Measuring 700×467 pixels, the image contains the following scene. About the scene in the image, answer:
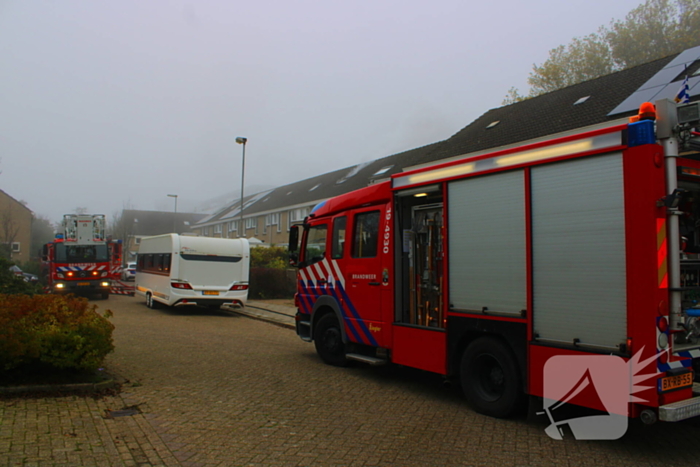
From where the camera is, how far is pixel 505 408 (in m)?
5.29

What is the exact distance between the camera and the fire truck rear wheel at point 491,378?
519cm

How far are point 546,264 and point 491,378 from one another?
4.82 ft

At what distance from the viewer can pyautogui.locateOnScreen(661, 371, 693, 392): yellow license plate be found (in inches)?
165

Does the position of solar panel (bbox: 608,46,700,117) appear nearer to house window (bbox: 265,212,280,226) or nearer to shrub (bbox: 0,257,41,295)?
shrub (bbox: 0,257,41,295)

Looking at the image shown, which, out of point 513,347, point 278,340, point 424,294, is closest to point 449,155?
point 278,340

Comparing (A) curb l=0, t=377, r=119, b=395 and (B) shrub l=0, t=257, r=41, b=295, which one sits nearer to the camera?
(A) curb l=0, t=377, r=119, b=395

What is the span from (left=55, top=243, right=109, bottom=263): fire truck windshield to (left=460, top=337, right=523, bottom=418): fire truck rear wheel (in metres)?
19.9

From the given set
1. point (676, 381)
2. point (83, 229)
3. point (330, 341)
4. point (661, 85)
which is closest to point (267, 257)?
point (83, 229)

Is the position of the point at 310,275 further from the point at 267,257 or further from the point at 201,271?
the point at 267,257

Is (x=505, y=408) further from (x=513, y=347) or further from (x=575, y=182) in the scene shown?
(x=575, y=182)

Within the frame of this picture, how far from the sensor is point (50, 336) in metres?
6.30

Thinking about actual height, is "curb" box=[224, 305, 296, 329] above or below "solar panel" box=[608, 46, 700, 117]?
below

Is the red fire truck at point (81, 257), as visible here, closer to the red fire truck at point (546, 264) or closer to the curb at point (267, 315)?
the curb at point (267, 315)
